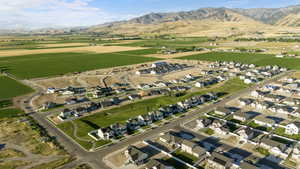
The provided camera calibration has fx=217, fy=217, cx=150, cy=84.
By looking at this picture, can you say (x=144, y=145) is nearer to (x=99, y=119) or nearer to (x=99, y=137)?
(x=99, y=137)

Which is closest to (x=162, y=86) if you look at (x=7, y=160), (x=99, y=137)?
(x=99, y=137)

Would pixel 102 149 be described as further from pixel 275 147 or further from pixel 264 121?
pixel 264 121

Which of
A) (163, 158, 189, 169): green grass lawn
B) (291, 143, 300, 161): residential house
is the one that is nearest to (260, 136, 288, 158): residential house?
(291, 143, 300, 161): residential house

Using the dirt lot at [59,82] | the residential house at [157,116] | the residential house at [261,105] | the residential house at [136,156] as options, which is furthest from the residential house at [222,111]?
the dirt lot at [59,82]

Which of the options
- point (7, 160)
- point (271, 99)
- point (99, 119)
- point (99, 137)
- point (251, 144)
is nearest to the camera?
point (7, 160)

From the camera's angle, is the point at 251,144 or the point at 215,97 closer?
the point at 251,144

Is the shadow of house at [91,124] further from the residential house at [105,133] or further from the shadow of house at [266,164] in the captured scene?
the shadow of house at [266,164]
